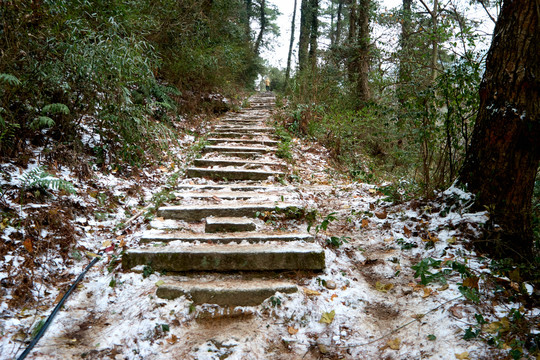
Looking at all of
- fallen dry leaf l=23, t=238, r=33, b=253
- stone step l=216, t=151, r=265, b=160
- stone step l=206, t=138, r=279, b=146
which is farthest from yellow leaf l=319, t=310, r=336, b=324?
stone step l=206, t=138, r=279, b=146

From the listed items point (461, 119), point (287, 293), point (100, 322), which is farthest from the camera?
point (461, 119)

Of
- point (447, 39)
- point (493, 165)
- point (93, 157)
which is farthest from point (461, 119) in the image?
point (93, 157)

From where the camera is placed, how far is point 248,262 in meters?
2.95

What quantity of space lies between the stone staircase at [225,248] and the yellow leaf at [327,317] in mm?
326

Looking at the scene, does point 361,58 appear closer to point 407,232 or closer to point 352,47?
point 352,47

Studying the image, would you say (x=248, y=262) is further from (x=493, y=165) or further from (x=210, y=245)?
(x=493, y=165)

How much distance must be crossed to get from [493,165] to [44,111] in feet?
15.9

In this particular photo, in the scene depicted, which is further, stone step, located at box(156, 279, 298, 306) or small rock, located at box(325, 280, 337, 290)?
small rock, located at box(325, 280, 337, 290)

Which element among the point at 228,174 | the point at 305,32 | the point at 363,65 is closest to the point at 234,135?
the point at 228,174

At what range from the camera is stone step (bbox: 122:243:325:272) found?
9.60ft

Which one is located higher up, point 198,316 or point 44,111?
point 44,111

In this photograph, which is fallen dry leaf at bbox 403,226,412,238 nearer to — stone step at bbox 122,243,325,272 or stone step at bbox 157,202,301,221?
stone step at bbox 122,243,325,272

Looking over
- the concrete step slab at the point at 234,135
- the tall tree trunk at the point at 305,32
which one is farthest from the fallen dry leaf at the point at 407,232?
the tall tree trunk at the point at 305,32

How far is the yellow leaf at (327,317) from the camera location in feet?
8.10
